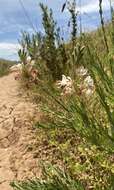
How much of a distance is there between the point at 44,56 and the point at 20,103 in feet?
3.65

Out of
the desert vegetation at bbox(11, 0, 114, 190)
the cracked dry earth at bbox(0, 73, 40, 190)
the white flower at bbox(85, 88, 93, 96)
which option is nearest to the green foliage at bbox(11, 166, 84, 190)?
the desert vegetation at bbox(11, 0, 114, 190)

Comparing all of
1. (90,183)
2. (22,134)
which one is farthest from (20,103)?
(90,183)

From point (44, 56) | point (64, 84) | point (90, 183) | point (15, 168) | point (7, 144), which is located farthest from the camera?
point (44, 56)

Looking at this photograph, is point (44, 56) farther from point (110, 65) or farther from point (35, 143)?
point (110, 65)

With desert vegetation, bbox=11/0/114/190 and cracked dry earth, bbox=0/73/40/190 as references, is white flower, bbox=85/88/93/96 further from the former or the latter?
cracked dry earth, bbox=0/73/40/190

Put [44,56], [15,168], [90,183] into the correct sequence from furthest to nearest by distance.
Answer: [44,56], [15,168], [90,183]

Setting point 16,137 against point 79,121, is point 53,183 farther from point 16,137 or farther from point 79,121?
point 16,137

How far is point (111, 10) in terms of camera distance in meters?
3.29

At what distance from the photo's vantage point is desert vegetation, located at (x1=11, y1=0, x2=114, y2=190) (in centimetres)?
329

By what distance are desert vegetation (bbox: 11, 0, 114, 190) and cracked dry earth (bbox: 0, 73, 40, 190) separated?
139 mm

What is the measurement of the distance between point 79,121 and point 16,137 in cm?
179

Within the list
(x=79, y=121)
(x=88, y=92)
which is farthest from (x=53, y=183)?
(x=88, y=92)

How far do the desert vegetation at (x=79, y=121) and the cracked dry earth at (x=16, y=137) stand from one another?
0.46ft

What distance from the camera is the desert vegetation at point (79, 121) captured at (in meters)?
3.29
